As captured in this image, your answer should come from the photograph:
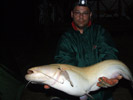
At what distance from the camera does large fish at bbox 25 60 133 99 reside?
6.10 feet

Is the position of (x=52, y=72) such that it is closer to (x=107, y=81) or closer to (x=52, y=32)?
(x=107, y=81)

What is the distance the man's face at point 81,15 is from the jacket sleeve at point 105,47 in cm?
33

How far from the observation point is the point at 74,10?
256 cm

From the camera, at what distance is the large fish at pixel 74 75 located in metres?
1.86

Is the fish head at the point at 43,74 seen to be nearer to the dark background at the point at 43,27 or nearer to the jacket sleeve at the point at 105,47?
the jacket sleeve at the point at 105,47

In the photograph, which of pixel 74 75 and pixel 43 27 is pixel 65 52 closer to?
pixel 74 75

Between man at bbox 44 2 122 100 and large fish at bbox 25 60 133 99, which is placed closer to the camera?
large fish at bbox 25 60 133 99

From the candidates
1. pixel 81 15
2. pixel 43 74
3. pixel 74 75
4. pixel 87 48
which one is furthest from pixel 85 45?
pixel 43 74

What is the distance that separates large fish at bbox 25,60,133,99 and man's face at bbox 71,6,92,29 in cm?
78

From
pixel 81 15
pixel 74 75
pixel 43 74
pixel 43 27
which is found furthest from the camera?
pixel 43 27

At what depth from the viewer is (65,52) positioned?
2537 millimetres

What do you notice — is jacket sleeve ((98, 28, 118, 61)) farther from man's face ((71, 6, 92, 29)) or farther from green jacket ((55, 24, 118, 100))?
man's face ((71, 6, 92, 29))

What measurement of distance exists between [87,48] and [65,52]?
38cm

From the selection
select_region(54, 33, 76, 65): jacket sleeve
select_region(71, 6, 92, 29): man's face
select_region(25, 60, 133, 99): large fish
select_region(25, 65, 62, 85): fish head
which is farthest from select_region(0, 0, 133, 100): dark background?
select_region(25, 65, 62, 85): fish head
